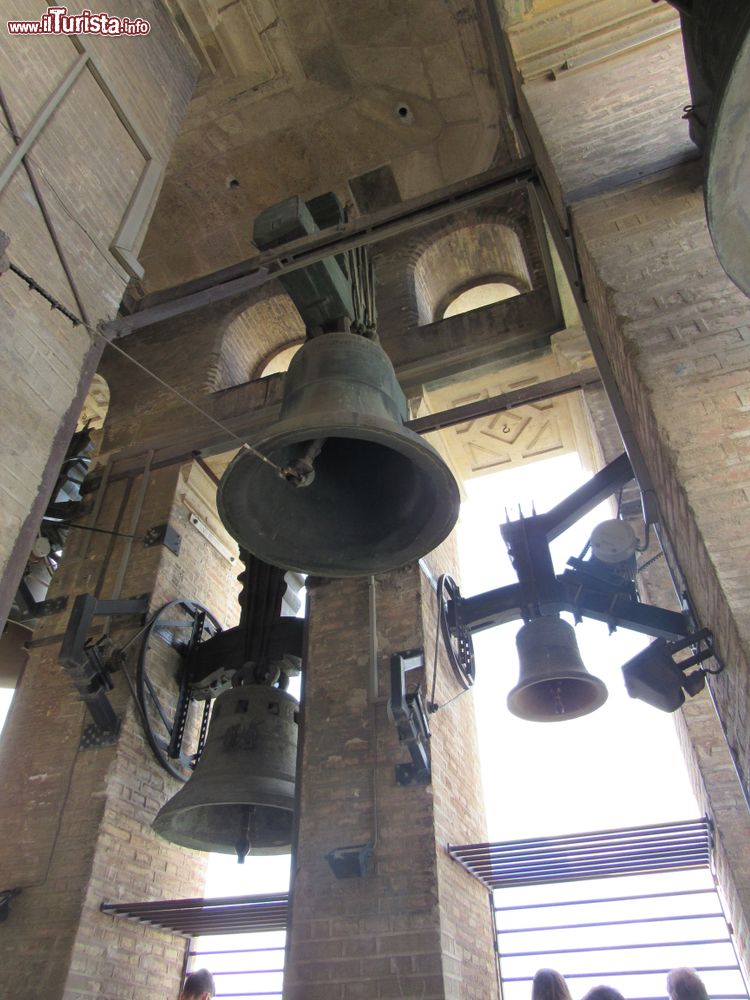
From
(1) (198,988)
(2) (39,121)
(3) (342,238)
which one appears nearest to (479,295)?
(3) (342,238)

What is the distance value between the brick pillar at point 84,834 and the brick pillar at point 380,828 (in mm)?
1617

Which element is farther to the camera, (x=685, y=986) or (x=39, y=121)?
(x=39, y=121)

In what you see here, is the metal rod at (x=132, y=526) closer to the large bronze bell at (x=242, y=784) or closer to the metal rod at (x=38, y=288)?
the large bronze bell at (x=242, y=784)

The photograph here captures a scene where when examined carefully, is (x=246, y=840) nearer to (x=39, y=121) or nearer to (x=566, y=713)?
(x=566, y=713)

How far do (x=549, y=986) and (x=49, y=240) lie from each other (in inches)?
200

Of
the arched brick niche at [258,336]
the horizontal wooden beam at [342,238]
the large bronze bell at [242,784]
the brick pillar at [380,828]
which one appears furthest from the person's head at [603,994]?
the arched brick niche at [258,336]

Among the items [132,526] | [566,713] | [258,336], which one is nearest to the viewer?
[566,713]

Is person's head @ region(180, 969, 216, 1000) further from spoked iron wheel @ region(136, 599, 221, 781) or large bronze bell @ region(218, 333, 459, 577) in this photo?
large bronze bell @ region(218, 333, 459, 577)

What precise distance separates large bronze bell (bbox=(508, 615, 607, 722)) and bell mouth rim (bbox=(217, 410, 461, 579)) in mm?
1519

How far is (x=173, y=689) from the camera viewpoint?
6.34 metres

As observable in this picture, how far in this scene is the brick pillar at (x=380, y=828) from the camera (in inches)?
155

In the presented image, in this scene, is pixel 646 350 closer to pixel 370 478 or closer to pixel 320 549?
pixel 370 478

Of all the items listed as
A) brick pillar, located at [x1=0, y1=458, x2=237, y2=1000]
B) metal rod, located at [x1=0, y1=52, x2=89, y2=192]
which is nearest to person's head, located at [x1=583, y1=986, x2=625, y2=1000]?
brick pillar, located at [x1=0, y1=458, x2=237, y2=1000]

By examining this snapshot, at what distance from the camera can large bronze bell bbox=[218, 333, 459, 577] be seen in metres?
2.65
